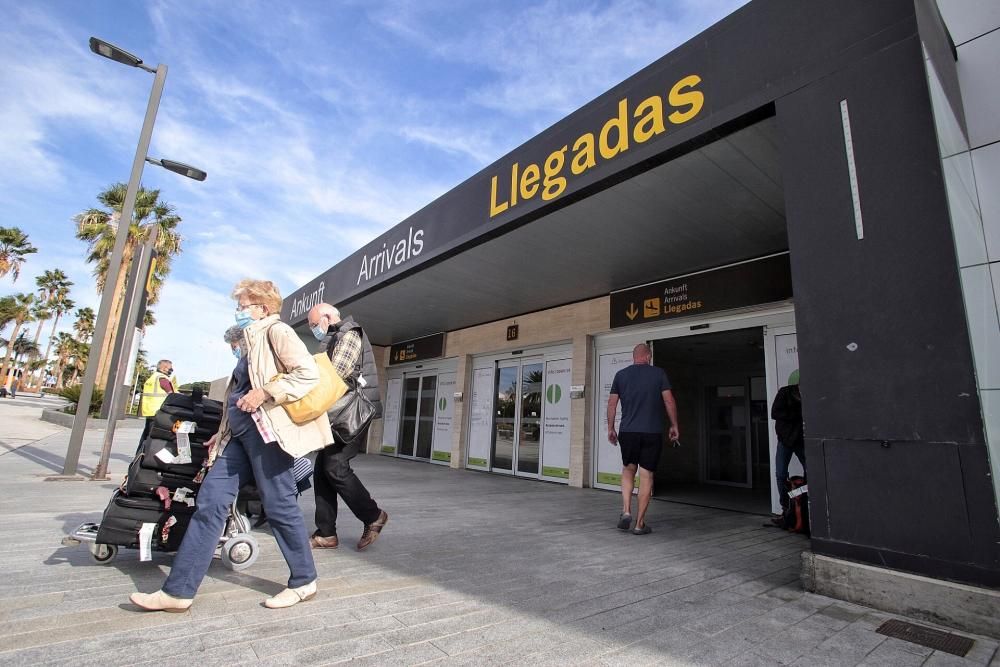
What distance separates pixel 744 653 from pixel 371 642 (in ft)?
4.81

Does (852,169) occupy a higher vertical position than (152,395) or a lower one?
higher

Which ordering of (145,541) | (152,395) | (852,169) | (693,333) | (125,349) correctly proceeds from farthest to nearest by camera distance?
(693,333) < (125,349) < (152,395) < (852,169) < (145,541)

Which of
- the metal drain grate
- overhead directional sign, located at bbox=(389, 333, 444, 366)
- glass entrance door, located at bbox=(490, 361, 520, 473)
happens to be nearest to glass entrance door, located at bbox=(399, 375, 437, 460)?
overhead directional sign, located at bbox=(389, 333, 444, 366)

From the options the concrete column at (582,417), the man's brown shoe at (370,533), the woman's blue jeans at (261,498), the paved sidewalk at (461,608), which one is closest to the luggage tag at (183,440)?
the woman's blue jeans at (261,498)

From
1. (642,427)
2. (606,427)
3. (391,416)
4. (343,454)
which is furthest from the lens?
(391,416)

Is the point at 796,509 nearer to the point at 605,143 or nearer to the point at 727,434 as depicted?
the point at 605,143

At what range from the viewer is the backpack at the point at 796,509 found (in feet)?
15.0

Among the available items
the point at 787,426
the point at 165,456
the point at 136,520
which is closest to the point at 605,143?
the point at 787,426

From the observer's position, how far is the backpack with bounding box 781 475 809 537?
4.58m

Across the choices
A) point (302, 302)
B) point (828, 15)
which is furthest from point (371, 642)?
point (302, 302)

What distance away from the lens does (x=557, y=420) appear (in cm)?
884

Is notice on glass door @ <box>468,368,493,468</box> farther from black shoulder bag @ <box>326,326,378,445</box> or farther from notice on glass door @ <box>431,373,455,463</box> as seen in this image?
black shoulder bag @ <box>326,326,378,445</box>

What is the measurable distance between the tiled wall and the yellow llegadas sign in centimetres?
143

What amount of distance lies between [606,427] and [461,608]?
614cm
